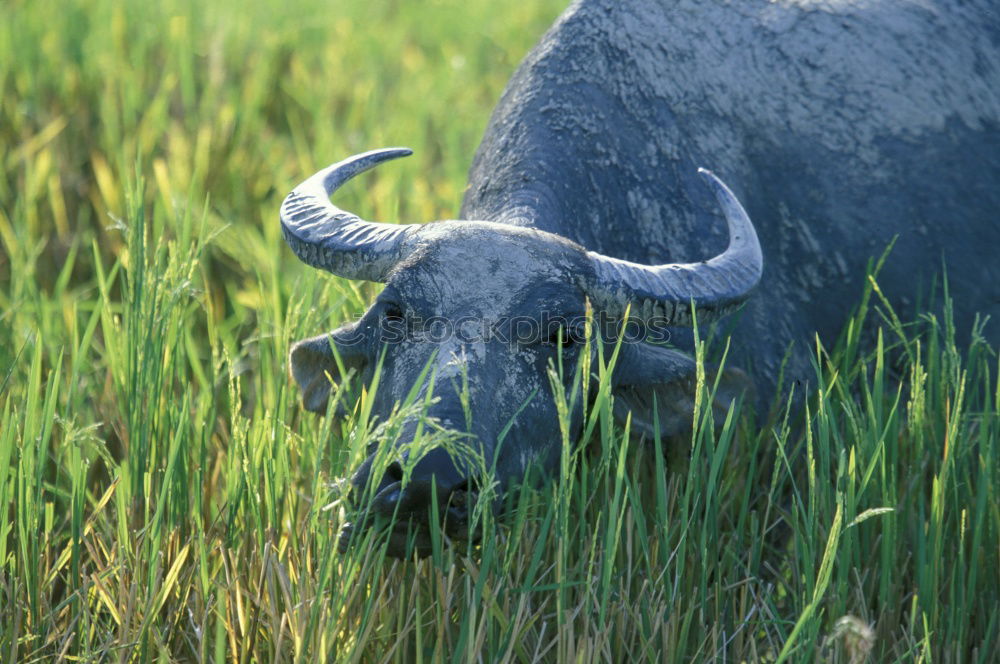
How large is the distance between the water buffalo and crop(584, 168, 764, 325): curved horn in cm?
11

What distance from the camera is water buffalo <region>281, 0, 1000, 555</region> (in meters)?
3.05

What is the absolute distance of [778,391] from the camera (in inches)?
120

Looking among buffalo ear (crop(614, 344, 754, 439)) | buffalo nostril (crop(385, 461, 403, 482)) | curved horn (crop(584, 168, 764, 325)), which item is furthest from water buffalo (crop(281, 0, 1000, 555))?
buffalo nostril (crop(385, 461, 403, 482))

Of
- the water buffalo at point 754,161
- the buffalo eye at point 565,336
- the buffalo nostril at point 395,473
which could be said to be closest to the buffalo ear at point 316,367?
the water buffalo at point 754,161

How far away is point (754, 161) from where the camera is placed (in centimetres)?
348

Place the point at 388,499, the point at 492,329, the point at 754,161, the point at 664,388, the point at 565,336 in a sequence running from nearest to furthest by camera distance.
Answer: the point at 388,499
the point at 492,329
the point at 565,336
the point at 664,388
the point at 754,161

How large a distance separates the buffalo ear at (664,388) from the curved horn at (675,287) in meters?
0.16

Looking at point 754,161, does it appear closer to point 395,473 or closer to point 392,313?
point 392,313

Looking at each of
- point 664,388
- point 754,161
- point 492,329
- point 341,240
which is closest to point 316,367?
point 341,240

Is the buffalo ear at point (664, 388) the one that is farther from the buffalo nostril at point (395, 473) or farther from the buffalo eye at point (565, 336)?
the buffalo nostril at point (395, 473)

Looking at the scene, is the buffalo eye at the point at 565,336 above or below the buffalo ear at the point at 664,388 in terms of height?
above

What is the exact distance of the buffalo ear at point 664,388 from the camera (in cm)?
281

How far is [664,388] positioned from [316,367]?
2.95 ft

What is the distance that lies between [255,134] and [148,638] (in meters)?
3.47
